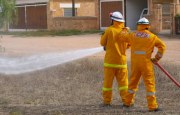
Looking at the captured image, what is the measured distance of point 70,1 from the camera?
47.6 metres

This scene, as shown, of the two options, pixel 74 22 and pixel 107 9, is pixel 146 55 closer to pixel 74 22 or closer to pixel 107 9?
pixel 107 9

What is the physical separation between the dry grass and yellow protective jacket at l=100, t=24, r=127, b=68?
32.6 inches

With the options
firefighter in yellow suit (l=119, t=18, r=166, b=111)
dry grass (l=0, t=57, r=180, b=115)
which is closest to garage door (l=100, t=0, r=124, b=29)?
dry grass (l=0, t=57, r=180, b=115)

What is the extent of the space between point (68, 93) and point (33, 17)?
35116mm

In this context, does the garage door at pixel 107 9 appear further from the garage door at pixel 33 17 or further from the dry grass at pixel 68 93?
the dry grass at pixel 68 93

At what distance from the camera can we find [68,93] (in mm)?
10703

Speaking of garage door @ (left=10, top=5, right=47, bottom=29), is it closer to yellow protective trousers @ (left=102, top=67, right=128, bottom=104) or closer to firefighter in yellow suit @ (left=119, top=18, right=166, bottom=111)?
yellow protective trousers @ (left=102, top=67, right=128, bottom=104)

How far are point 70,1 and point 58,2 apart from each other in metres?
1.54

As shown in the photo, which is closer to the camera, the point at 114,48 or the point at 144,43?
the point at 144,43

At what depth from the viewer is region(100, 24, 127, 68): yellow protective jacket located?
29.6ft

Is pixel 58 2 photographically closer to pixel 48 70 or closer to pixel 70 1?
pixel 70 1

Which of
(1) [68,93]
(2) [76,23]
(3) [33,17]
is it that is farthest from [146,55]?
(3) [33,17]

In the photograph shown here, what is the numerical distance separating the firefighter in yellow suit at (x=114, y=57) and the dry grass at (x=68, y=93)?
38 centimetres

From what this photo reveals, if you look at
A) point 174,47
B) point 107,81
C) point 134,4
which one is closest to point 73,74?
point 107,81
